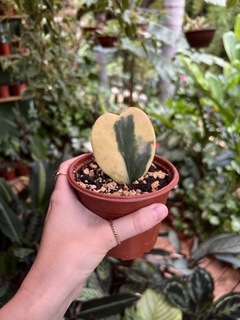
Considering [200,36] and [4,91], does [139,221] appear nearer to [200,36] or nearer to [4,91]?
[200,36]

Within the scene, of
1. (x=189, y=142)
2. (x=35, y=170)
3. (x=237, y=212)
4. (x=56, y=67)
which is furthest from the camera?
(x=189, y=142)

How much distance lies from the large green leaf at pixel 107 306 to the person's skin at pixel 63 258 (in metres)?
0.35

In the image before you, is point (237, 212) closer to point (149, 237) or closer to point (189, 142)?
point (189, 142)

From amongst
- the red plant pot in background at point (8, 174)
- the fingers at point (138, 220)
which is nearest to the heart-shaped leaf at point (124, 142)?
the fingers at point (138, 220)

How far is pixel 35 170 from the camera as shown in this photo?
49.8 inches

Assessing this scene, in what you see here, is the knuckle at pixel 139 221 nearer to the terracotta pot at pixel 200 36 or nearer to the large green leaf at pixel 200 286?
the large green leaf at pixel 200 286

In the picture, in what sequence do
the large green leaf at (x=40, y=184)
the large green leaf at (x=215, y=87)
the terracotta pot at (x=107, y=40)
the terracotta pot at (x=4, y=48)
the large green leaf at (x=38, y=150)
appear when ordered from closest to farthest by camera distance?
1. the large green leaf at (x=40, y=184)
2. the large green leaf at (x=215, y=87)
3. the large green leaf at (x=38, y=150)
4. the terracotta pot at (x=107, y=40)
5. the terracotta pot at (x=4, y=48)

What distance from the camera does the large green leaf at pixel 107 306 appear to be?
965 millimetres

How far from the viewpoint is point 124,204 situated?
62 centimetres

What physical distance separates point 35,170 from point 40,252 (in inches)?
26.3

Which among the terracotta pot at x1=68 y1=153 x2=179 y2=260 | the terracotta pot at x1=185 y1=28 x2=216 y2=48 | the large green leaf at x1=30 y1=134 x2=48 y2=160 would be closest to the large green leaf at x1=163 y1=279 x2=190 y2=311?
the terracotta pot at x1=68 y1=153 x2=179 y2=260

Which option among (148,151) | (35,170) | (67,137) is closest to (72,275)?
(148,151)

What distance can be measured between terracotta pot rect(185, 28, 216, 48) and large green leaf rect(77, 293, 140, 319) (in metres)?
1.36

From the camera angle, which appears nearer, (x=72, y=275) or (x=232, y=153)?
(x=72, y=275)
